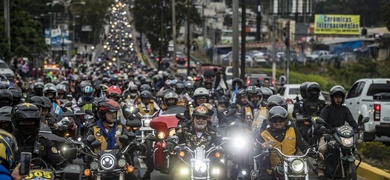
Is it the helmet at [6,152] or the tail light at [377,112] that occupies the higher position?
the helmet at [6,152]

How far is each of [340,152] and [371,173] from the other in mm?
3421

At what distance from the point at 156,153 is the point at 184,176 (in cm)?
268

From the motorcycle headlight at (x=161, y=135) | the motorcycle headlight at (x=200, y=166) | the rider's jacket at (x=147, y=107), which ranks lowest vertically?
the rider's jacket at (x=147, y=107)

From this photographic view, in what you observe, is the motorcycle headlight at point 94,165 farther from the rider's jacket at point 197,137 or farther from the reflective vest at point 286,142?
the reflective vest at point 286,142

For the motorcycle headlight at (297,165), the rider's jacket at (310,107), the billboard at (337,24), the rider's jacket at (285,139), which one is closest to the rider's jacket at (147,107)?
the rider's jacket at (310,107)

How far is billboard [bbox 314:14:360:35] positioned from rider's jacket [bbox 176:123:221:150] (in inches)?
3774

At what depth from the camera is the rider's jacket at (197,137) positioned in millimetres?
13367

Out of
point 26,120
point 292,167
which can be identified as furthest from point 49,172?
point 292,167

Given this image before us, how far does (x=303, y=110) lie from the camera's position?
1962 cm

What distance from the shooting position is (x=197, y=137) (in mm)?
13508

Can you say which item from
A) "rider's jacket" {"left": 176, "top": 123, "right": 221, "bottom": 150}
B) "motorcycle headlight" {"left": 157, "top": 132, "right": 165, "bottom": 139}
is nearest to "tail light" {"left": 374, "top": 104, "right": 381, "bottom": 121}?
"motorcycle headlight" {"left": 157, "top": 132, "right": 165, "bottom": 139}

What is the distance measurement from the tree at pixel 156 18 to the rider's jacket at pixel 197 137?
7793 cm

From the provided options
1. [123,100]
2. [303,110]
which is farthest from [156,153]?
[123,100]

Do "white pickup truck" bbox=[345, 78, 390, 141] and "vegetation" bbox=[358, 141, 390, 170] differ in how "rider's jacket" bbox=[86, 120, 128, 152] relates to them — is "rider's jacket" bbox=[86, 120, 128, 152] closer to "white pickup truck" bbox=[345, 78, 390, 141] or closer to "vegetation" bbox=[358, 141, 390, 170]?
"vegetation" bbox=[358, 141, 390, 170]
